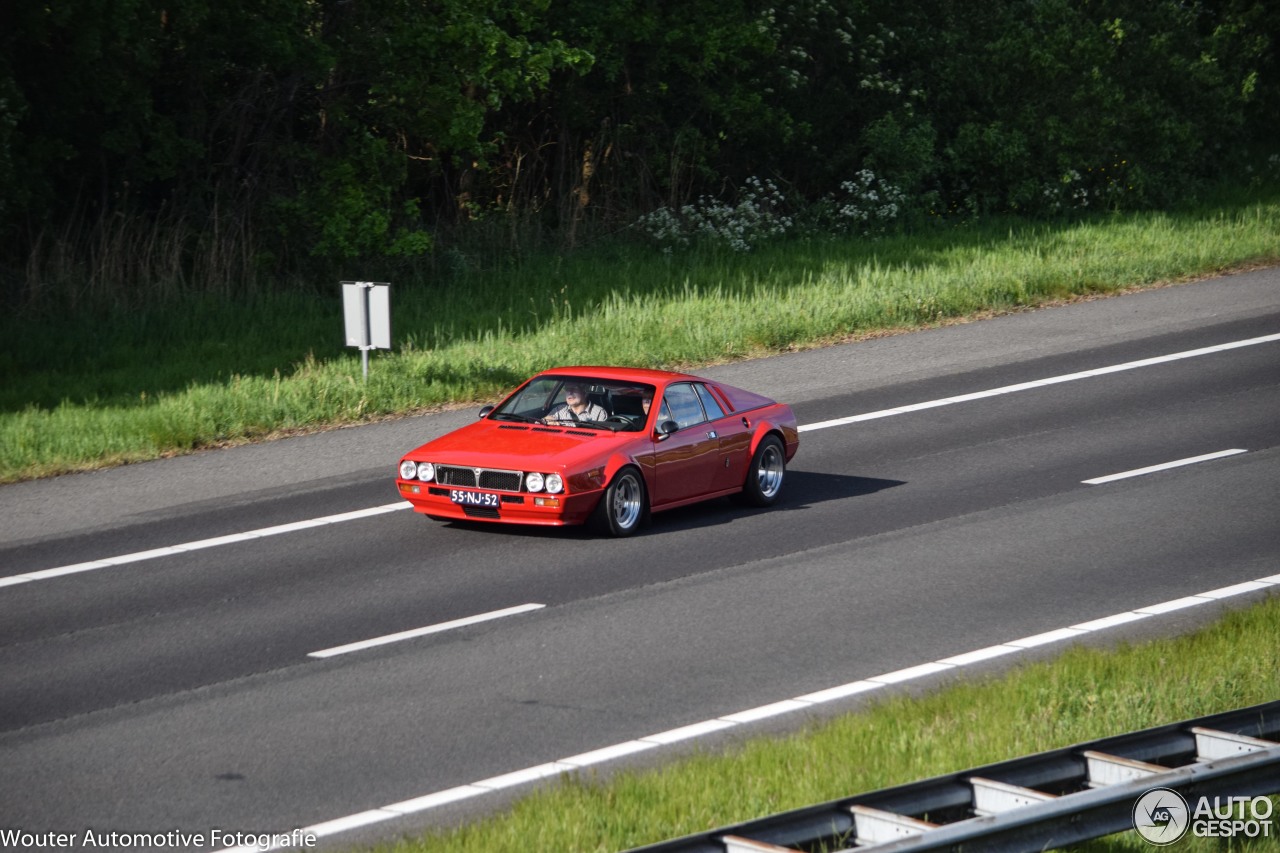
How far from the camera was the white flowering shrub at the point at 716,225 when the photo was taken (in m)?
30.3

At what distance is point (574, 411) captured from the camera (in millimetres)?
14469

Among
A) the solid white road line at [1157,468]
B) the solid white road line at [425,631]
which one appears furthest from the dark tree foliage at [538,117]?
the solid white road line at [1157,468]

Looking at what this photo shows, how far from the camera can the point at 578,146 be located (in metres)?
34.6

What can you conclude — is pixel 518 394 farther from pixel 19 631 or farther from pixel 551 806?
pixel 551 806

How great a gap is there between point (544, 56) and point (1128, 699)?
847 inches

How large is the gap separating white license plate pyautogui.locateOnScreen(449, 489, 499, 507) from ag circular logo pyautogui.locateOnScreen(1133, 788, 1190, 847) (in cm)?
738

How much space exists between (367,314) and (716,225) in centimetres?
1324

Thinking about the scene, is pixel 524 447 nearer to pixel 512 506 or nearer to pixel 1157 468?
pixel 512 506

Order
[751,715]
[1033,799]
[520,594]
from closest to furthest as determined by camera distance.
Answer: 1. [1033,799]
2. [751,715]
3. [520,594]

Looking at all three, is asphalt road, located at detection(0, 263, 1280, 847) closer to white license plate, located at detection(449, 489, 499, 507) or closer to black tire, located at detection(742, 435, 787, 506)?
black tire, located at detection(742, 435, 787, 506)

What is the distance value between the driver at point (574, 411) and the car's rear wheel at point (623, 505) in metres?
0.79

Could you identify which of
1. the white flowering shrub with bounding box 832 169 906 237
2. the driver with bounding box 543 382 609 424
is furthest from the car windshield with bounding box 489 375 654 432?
the white flowering shrub with bounding box 832 169 906 237

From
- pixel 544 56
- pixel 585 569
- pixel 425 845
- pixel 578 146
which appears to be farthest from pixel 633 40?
pixel 425 845

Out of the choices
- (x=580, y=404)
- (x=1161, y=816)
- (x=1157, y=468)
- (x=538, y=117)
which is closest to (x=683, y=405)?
(x=580, y=404)
